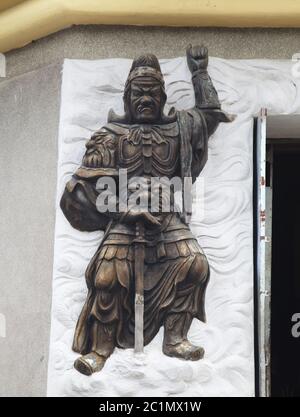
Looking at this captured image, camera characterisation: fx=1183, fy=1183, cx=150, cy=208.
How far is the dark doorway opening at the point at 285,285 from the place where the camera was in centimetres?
779

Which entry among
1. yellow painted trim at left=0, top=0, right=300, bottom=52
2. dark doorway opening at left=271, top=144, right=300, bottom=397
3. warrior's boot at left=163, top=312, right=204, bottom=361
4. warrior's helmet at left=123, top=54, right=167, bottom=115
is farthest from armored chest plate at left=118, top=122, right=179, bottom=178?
dark doorway opening at left=271, top=144, right=300, bottom=397

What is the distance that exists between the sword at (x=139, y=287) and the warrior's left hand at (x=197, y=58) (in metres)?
0.94

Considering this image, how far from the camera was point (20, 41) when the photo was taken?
6695 mm

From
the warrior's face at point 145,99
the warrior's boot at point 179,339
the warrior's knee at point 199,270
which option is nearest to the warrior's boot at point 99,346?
the warrior's boot at point 179,339

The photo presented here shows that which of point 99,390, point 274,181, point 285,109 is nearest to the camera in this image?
point 99,390

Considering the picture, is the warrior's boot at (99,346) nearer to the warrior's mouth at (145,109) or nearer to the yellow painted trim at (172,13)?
the warrior's mouth at (145,109)

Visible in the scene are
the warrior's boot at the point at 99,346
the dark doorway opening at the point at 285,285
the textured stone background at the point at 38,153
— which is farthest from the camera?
the dark doorway opening at the point at 285,285

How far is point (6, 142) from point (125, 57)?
851mm

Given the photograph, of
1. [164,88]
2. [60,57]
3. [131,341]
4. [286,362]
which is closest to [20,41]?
[60,57]

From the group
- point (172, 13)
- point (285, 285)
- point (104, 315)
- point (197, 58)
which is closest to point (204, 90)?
point (197, 58)

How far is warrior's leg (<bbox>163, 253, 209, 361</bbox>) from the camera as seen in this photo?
6086mm

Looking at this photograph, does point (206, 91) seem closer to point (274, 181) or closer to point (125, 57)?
point (125, 57)

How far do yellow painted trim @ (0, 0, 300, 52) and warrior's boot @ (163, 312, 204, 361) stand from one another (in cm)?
162

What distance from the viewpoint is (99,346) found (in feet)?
20.0
